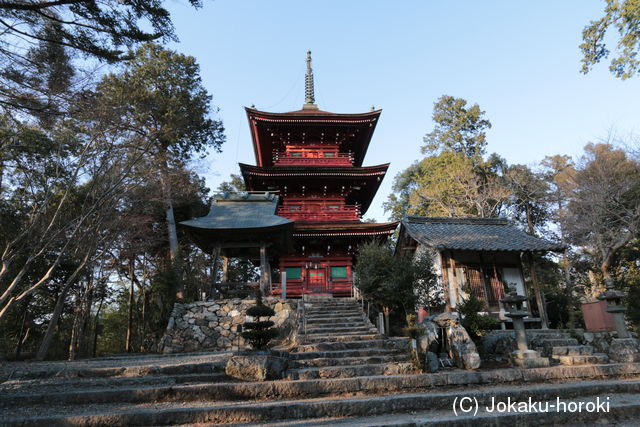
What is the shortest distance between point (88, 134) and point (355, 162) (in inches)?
Answer: 617

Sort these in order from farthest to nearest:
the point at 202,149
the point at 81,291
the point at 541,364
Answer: the point at 202,149
the point at 81,291
the point at 541,364

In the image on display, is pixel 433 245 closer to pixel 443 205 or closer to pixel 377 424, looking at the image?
pixel 377 424

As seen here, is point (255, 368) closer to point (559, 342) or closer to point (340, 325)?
point (340, 325)

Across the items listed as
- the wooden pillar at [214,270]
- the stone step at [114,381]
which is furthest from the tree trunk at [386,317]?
the wooden pillar at [214,270]

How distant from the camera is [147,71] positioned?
728 inches

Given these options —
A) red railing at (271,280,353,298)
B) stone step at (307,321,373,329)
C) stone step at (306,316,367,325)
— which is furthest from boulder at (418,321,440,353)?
red railing at (271,280,353,298)

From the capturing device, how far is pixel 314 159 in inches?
741

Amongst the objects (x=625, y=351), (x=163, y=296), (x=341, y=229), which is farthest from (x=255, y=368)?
(x=341, y=229)

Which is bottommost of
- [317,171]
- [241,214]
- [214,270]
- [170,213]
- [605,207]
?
[214,270]

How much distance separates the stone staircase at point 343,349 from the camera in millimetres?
6145

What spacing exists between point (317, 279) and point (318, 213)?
336 cm

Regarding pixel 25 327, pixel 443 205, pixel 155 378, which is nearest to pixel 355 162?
pixel 443 205

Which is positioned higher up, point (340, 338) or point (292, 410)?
point (340, 338)

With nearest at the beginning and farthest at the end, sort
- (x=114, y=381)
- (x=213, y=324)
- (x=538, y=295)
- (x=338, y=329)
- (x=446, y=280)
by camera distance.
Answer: (x=114, y=381) < (x=338, y=329) < (x=213, y=324) < (x=538, y=295) < (x=446, y=280)
